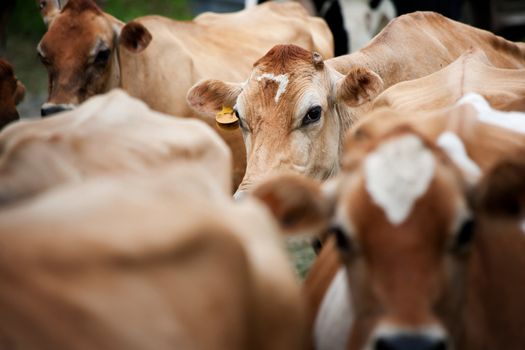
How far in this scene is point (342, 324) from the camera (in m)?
3.31

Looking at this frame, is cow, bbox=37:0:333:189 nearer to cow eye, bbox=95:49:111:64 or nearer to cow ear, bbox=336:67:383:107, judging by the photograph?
cow eye, bbox=95:49:111:64

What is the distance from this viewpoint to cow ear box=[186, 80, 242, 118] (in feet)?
19.1

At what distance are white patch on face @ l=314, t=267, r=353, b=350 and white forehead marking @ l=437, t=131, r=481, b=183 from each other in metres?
0.48

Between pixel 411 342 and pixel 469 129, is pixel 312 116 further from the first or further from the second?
pixel 411 342

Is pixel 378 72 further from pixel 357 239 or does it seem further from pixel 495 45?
pixel 357 239

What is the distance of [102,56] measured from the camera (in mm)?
6805

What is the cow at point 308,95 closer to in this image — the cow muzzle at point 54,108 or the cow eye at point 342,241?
the cow muzzle at point 54,108

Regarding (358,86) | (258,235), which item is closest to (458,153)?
(258,235)

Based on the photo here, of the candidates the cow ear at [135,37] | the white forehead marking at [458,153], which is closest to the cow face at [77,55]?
the cow ear at [135,37]

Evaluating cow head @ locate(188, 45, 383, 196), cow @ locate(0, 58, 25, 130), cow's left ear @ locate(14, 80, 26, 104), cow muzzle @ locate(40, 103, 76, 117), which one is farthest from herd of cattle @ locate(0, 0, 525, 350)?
cow's left ear @ locate(14, 80, 26, 104)

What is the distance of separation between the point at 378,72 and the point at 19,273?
154 inches

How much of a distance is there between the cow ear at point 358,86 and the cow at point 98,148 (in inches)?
74.0

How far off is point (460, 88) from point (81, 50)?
300 centimetres

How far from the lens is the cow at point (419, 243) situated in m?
2.79
